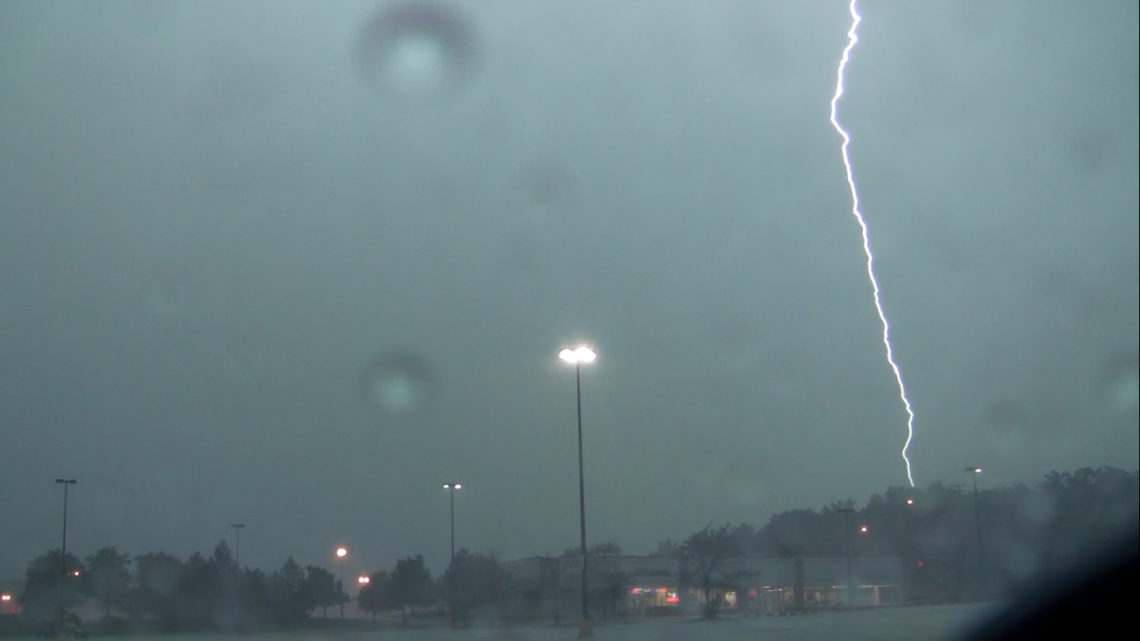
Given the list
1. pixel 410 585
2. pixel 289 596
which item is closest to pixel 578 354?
pixel 410 585

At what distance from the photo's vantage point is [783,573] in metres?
75.4

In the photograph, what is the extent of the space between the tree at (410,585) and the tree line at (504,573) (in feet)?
0.32

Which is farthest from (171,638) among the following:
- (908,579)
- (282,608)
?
(908,579)

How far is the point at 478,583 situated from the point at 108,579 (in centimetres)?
3103

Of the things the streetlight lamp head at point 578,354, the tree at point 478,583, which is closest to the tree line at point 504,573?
the tree at point 478,583

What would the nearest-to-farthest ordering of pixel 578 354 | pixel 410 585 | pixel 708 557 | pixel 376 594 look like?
pixel 578 354 → pixel 708 557 → pixel 410 585 → pixel 376 594

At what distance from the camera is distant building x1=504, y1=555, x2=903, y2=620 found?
64562 mm

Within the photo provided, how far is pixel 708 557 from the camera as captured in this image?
6888cm

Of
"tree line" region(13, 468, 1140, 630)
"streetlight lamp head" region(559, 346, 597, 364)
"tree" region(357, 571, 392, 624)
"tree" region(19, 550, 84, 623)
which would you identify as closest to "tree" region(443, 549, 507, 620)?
"tree line" region(13, 468, 1140, 630)

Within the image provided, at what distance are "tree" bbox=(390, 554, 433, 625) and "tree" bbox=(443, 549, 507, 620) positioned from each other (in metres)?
3.82

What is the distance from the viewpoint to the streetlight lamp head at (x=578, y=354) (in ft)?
107

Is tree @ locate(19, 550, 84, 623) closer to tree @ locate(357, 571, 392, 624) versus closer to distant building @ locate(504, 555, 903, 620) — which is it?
tree @ locate(357, 571, 392, 624)

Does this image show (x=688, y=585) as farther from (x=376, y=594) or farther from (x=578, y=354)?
(x=578, y=354)

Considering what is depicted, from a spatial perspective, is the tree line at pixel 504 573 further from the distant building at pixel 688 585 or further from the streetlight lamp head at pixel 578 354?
the streetlight lamp head at pixel 578 354
